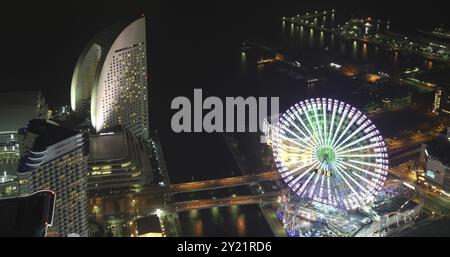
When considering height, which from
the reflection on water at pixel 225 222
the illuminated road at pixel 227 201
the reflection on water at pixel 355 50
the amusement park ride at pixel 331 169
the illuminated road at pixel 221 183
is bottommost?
the reflection on water at pixel 225 222

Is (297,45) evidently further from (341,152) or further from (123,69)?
(341,152)

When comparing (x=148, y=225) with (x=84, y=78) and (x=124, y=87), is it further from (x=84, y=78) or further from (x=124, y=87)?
(x=84, y=78)

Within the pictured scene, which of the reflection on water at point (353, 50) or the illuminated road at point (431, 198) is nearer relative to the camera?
the illuminated road at point (431, 198)

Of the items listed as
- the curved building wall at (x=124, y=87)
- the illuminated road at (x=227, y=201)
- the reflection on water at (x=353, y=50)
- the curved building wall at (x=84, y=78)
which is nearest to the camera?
the illuminated road at (x=227, y=201)

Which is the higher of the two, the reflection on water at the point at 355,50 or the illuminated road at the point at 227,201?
the reflection on water at the point at 355,50

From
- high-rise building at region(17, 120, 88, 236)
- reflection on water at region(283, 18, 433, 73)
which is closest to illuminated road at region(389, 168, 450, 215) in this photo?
high-rise building at region(17, 120, 88, 236)

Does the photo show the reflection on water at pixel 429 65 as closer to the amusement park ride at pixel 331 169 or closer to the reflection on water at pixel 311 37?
the reflection on water at pixel 311 37

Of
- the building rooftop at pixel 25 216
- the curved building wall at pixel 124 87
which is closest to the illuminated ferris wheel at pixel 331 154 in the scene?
the curved building wall at pixel 124 87

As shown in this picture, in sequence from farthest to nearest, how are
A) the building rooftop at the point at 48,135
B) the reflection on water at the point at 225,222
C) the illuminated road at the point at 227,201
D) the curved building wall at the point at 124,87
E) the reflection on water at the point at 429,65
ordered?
the reflection on water at the point at 429,65
the curved building wall at the point at 124,87
the illuminated road at the point at 227,201
the reflection on water at the point at 225,222
the building rooftop at the point at 48,135

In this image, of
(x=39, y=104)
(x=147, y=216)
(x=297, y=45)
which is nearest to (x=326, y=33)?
A: (x=297, y=45)
